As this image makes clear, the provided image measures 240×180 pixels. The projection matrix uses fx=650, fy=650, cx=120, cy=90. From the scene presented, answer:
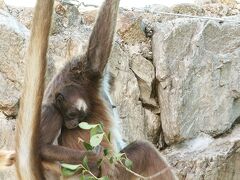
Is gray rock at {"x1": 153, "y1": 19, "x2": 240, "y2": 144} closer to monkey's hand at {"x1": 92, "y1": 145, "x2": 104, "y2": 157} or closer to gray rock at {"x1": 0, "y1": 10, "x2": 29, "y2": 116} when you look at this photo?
gray rock at {"x1": 0, "y1": 10, "x2": 29, "y2": 116}

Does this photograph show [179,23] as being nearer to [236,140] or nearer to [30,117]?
[236,140]

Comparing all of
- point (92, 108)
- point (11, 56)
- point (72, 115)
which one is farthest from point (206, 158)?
point (72, 115)

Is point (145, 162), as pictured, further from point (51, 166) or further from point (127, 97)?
point (127, 97)

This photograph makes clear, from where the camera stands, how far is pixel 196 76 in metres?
8.98

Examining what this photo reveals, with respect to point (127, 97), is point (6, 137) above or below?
below

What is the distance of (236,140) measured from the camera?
8844mm

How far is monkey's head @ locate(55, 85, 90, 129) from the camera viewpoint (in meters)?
5.44

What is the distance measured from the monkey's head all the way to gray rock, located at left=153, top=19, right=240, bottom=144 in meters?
3.32

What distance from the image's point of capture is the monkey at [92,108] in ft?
17.7

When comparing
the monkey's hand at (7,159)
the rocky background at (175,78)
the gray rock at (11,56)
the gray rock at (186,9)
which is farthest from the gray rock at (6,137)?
the gray rock at (186,9)

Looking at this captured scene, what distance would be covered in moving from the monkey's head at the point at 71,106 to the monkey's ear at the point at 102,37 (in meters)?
0.38

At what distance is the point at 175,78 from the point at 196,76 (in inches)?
15.6

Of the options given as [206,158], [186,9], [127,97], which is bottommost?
[206,158]

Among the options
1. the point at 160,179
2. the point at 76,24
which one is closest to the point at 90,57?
the point at 160,179
